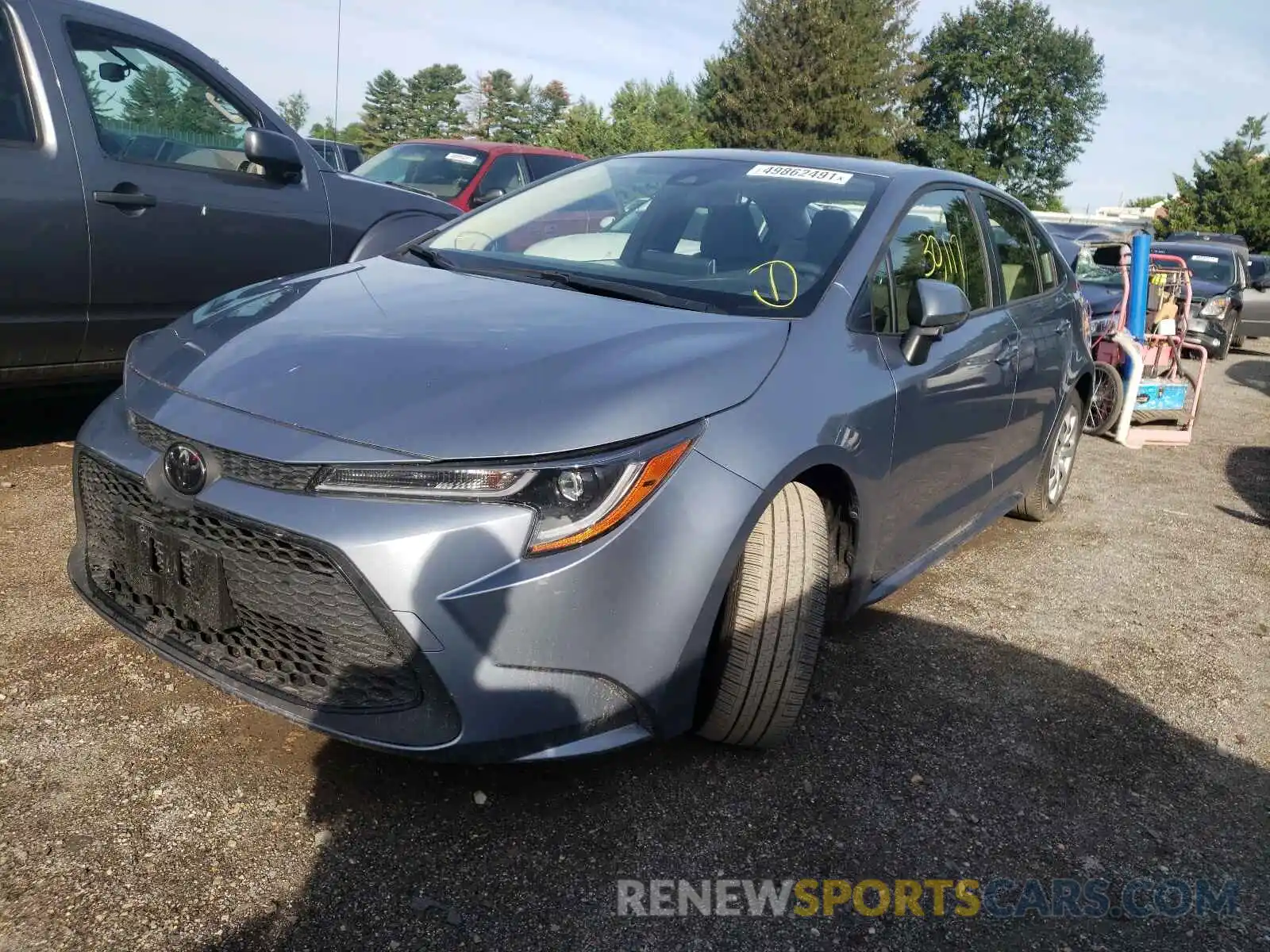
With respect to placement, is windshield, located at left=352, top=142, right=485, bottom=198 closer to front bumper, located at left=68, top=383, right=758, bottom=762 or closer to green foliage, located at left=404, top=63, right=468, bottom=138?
front bumper, located at left=68, top=383, right=758, bottom=762

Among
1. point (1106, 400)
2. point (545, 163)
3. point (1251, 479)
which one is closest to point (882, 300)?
point (1251, 479)

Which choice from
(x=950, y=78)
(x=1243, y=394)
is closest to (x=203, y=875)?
(x=1243, y=394)

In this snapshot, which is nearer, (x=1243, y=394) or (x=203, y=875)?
(x=203, y=875)

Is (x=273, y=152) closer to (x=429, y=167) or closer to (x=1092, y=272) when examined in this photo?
(x=429, y=167)

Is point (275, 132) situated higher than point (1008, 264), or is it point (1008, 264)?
point (275, 132)

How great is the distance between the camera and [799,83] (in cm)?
4875

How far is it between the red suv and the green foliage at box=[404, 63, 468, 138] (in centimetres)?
6711

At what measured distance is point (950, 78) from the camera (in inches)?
2566

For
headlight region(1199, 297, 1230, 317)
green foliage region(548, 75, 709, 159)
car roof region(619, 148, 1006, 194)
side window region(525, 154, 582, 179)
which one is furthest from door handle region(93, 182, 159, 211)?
green foliage region(548, 75, 709, 159)

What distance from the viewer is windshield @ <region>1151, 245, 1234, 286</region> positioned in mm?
14198

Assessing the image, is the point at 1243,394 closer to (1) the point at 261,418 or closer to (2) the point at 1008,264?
(2) the point at 1008,264

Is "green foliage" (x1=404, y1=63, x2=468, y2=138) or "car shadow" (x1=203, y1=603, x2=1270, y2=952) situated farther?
"green foliage" (x1=404, y1=63, x2=468, y2=138)

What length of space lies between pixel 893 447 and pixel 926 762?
2.78 feet

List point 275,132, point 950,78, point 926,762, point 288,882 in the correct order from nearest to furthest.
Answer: point 288,882 → point 926,762 → point 275,132 → point 950,78
